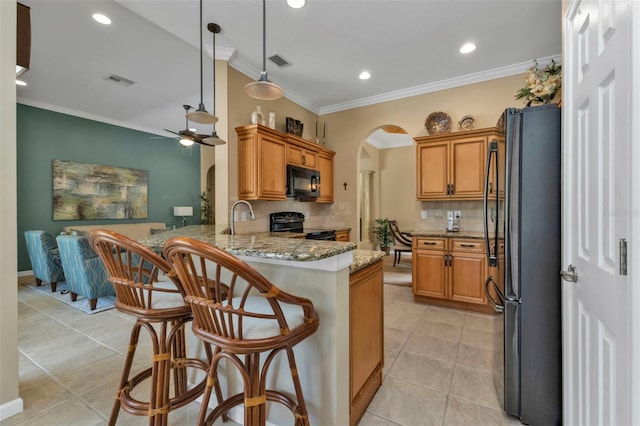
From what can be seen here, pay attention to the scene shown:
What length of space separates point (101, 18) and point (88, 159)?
3.81 meters

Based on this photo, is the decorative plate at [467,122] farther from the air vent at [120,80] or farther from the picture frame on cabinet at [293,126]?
the air vent at [120,80]

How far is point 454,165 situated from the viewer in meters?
3.53

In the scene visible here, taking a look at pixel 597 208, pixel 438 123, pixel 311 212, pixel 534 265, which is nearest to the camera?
pixel 597 208

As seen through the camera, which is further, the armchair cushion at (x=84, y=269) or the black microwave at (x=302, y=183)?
the black microwave at (x=302, y=183)

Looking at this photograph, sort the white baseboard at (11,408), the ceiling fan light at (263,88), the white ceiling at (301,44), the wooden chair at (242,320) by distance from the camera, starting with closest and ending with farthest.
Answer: the wooden chair at (242,320) < the white baseboard at (11,408) < the ceiling fan light at (263,88) < the white ceiling at (301,44)

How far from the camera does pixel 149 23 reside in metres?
2.69

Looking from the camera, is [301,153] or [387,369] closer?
[387,369]

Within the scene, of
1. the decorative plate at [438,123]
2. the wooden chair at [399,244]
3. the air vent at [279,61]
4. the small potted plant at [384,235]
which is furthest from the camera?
the small potted plant at [384,235]

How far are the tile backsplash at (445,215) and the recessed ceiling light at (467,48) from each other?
1862 mm

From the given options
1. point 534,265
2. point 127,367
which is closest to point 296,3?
point 534,265

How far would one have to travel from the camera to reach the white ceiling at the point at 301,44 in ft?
8.14

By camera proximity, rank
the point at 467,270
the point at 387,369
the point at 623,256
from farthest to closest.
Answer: the point at 467,270 → the point at 387,369 → the point at 623,256

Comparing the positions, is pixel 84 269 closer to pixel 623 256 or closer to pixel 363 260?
pixel 363 260

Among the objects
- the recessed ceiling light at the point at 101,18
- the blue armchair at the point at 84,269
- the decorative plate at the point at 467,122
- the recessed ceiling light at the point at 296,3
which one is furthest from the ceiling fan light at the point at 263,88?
the blue armchair at the point at 84,269
